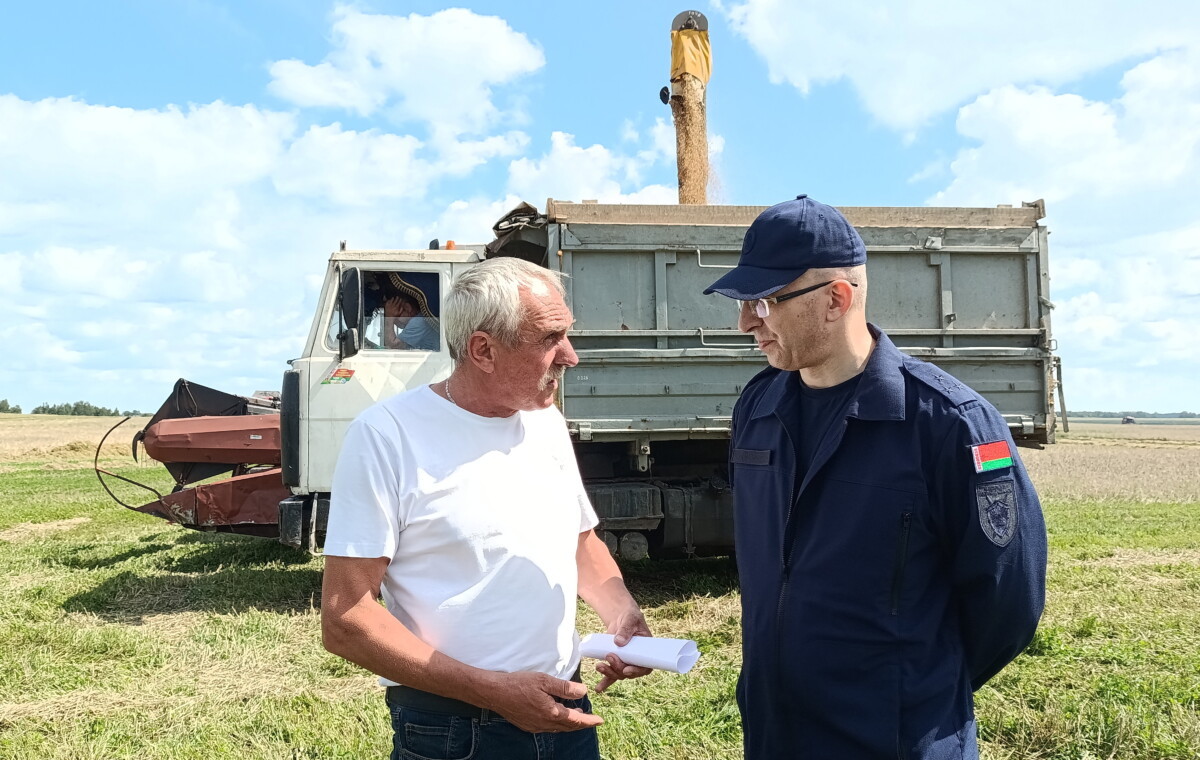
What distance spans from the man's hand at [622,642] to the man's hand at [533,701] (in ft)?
0.76

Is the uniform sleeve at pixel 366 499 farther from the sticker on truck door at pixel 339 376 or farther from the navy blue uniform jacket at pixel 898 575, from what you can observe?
the sticker on truck door at pixel 339 376

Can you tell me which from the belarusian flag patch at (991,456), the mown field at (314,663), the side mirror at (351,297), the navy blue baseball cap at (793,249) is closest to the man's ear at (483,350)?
the navy blue baseball cap at (793,249)

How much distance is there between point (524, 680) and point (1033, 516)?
1.06m

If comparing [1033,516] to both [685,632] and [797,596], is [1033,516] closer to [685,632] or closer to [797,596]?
[797,596]

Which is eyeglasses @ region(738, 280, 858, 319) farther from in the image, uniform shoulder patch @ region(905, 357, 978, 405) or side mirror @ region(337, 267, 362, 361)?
side mirror @ region(337, 267, 362, 361)

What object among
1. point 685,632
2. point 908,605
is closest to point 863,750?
point 908,605

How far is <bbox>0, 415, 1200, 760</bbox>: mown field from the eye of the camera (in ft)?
12.6

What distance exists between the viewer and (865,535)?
1.74 metres

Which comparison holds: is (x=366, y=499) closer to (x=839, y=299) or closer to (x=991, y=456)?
(x=839, y=299)

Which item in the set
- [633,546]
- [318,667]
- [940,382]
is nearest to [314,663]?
[318,667]

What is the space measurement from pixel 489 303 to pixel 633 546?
496 cm

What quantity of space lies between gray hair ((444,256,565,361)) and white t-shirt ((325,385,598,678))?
155 mm

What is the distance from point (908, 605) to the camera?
1.74 metres

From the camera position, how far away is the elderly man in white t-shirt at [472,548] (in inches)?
66.3
